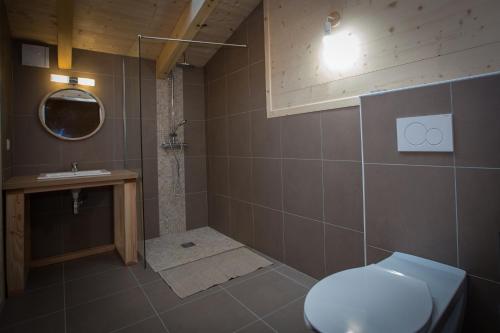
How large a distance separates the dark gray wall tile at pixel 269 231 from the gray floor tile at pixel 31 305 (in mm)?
1666

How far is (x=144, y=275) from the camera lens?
2312 millimetres

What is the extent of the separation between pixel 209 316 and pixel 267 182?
125 cm

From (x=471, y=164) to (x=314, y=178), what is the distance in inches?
40.3

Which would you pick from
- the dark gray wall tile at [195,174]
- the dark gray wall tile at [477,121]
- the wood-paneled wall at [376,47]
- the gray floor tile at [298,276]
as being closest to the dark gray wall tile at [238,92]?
the wood-paneled wall at [376,47]

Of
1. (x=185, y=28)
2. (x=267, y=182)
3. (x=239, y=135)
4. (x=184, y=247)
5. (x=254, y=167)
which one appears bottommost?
(x=184, y=247)

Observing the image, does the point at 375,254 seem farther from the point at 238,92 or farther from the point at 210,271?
the point at 238,92

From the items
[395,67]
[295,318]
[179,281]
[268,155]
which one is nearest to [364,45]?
[395,67]

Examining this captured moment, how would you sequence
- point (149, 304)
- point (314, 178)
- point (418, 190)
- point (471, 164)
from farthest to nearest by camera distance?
point (314, 178)
point (149, 304)
point (418, 190)
point (471, 164)

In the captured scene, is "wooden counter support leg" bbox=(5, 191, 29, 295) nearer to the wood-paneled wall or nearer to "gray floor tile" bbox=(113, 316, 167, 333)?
"gray floor tile" bbox=(113, 316, 167, 333)

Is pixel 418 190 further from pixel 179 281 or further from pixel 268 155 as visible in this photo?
pixel 179 281

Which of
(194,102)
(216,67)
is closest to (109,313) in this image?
(194,102)

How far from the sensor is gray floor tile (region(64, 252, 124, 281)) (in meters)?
2.38

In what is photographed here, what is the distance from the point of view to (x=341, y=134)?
1.88m

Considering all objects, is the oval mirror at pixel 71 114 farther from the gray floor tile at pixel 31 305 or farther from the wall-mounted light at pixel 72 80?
the gray floor tile at pixel 31 305
